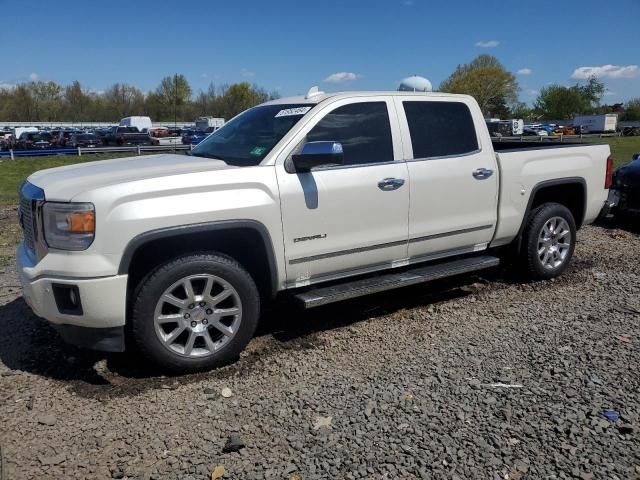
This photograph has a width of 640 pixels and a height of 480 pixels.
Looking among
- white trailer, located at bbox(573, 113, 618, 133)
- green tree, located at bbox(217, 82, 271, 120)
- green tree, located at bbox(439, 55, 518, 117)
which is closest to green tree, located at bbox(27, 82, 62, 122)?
green tree, located at bbox(217, 82, 271, 120)

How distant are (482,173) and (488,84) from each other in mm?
92415

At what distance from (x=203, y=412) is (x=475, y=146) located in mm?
3333

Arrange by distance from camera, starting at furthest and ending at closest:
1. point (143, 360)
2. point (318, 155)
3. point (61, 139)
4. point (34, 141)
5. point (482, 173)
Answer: point (61, 139)
point (34, 141)
point (482, 173)
point (143, 360)
point (318, 155)

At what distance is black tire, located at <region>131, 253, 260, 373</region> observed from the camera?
3.50 metres

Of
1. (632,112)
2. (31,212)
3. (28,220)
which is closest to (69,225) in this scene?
(31,212)

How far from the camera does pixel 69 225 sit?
10.8 feet

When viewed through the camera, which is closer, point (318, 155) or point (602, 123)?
point (318, 155)

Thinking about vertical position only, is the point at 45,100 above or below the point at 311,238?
above

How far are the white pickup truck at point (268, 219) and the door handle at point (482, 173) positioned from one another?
2cm

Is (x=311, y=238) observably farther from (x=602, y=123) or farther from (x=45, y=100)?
(x=45, y=100)

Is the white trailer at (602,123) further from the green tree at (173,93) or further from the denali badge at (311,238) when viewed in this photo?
the denali badge at (311,238)

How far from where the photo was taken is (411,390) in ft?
11.5

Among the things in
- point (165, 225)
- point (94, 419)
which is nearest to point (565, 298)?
point (165, 225)

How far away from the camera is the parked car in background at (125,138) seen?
1548 inches
